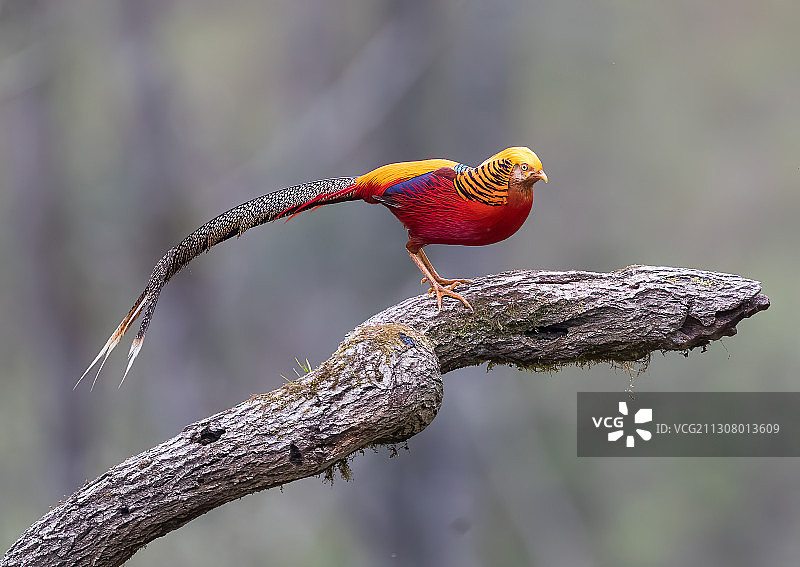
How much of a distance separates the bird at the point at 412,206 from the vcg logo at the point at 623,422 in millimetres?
2922

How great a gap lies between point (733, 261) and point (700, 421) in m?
1.38

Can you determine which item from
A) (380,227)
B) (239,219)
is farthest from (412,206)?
(380,227)

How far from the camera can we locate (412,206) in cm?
297

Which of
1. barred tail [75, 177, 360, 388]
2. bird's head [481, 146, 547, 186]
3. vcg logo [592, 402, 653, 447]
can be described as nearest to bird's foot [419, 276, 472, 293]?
barred tail [75, 177, 360, 388]

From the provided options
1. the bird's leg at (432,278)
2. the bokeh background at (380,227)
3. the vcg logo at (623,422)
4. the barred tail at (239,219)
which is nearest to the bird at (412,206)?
the barred tail at (239,219)

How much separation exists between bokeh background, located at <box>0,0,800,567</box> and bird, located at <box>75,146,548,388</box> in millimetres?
3495

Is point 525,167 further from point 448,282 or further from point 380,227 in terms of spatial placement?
point 380,227

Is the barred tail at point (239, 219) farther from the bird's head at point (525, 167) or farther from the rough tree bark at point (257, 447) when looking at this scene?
the bird's head at point (525, 167)

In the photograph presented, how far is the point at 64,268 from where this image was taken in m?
7.09

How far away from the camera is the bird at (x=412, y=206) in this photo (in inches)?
113

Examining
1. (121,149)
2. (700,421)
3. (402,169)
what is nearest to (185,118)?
(121,149)

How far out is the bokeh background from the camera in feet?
21.9

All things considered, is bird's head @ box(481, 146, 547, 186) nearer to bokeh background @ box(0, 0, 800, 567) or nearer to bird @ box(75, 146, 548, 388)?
bird @ box(75, 146, 548, 388)

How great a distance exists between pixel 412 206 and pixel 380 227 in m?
4.02
